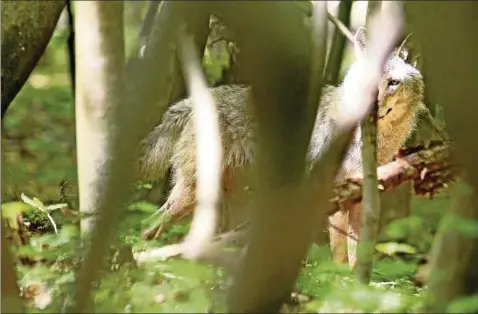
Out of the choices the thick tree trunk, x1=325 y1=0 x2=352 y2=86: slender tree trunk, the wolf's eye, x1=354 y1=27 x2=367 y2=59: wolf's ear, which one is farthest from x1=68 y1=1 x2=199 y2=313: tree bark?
the wolf's eye

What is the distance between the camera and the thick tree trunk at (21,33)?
394cm

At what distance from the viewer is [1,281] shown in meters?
2.04

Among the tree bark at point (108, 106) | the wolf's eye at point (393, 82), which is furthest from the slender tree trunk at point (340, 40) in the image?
the tree bark at point (108, 106)

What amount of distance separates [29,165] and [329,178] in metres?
4.10

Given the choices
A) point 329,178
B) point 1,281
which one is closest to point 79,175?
point 1,281

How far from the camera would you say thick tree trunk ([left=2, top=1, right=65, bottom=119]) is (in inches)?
155

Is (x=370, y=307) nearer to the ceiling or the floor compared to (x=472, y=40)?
nearer to the floor

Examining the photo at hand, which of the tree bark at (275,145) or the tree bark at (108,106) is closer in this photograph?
the tree bark at (275,145)

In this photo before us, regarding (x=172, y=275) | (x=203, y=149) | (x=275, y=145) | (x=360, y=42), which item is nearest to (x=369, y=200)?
(x=172, y=275)

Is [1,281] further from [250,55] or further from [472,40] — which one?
[472,40]

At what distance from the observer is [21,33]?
3969 mm

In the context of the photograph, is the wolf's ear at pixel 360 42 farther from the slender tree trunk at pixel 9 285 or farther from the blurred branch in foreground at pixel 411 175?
the slender tree trunk at pixel 9 285

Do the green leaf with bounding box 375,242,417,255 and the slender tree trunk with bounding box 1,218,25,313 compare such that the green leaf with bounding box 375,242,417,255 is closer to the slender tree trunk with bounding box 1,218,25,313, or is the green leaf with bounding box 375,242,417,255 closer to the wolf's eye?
the wolf's eye

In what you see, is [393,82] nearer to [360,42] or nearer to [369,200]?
[360,42]
